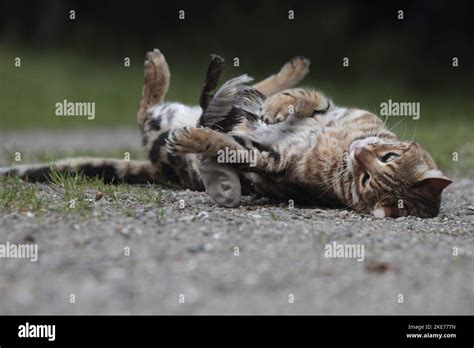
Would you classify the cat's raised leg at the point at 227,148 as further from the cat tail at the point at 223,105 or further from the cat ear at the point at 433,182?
the cat ear at the point at 433,182

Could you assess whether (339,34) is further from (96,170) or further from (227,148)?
(227,148)

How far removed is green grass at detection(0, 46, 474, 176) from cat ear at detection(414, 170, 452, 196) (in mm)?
5685

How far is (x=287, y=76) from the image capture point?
20.0ft

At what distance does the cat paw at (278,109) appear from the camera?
483 cm

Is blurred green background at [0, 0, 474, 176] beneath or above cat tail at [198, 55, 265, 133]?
above

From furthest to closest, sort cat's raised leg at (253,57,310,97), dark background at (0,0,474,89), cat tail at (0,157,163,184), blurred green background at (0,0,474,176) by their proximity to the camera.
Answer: dark background at (0,0,474,89), blurred green background at (0,0,474,176), cat's raised leg at (253,57,310,97), cat tail at (0,157,163,184)

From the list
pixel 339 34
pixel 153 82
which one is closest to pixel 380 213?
pixel 153 82

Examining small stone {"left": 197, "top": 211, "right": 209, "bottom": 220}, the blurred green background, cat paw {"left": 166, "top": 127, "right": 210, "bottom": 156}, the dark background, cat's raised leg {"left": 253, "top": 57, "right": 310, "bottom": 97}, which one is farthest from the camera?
the dark background

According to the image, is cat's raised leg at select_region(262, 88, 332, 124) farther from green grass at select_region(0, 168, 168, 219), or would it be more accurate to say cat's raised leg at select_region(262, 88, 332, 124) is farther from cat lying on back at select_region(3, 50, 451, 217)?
green grass at select_region(0, 168, 168, 219)

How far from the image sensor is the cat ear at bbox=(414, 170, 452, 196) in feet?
15.2

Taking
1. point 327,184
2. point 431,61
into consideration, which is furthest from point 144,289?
point 431,61

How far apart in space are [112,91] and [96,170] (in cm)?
860

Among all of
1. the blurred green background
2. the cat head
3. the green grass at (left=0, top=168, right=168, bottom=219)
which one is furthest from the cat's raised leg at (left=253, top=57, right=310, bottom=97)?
the blurred green background

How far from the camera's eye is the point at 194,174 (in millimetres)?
5328
